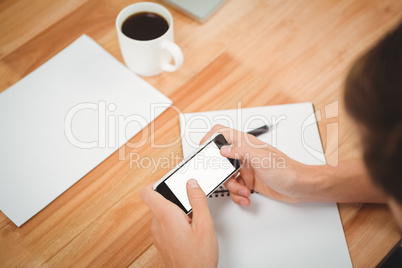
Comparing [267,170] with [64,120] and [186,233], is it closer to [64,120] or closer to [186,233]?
[186,233]

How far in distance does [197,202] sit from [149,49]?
30cm

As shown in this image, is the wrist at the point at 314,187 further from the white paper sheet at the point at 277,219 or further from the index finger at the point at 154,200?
the index finger at the point at 154,200

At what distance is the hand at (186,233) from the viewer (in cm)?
57

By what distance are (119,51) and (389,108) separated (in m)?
0.61

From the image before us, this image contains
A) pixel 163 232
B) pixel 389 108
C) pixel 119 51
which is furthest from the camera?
pixel 119 51

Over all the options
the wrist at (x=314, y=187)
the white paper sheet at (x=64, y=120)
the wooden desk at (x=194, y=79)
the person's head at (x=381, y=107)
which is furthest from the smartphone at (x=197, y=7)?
the person's head at (x=381, y=107)

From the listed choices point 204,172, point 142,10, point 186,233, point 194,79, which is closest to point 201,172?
point 204,172

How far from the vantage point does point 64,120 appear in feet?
2.41

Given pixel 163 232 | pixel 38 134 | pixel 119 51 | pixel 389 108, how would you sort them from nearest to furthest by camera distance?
pixel 389 108, pixel 163 232, pixel 38 134, pixel 119 51

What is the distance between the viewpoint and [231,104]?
2.51ft

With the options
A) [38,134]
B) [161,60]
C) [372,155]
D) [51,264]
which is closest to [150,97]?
[161,60]

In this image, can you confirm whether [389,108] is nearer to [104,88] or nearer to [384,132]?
[384,132]

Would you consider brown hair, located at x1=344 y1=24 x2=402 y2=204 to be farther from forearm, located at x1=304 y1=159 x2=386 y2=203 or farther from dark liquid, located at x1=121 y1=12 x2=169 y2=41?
dark liquid, located at x1=121 y1=12 x2=169 y2=41

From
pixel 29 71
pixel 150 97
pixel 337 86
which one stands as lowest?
pixel 337 86
